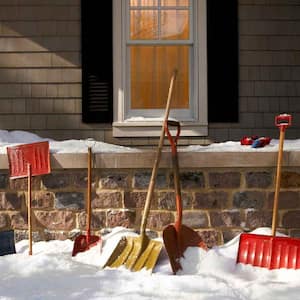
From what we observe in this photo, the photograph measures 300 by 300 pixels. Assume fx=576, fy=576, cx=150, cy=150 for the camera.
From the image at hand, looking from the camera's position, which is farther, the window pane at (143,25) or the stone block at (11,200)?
the window pane at (143,25)

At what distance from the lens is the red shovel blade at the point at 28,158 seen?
5.17 m

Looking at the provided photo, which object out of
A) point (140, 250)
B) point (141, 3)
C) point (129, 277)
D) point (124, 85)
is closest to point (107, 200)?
point (140, 250)

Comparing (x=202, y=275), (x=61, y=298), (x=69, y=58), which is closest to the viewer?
(x=61, y=298)

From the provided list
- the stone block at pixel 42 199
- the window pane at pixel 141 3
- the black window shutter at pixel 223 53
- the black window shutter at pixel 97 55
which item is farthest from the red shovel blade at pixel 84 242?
the window pane at pixel 141 3

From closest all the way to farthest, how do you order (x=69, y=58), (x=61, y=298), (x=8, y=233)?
Result: (x=61, y=298), (x=8, y=233), (x=69, y=58)

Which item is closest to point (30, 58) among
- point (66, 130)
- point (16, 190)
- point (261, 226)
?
point (66, 130)

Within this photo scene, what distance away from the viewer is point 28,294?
386 cm

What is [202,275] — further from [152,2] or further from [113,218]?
[152,2]

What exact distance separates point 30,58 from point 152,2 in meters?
1.63

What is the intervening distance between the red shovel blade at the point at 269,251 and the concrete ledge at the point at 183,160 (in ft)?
2.34

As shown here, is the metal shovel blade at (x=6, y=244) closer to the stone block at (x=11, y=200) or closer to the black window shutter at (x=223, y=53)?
the stone block at (x=11, y=200)

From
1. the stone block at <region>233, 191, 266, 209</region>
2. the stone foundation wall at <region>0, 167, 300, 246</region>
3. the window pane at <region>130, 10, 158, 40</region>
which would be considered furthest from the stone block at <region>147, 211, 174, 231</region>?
the window pane at <region>130, 10, 158, 40</region>

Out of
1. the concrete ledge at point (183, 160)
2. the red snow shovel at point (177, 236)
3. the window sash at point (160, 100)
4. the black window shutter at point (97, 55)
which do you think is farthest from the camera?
the window sash at point (160, 100)

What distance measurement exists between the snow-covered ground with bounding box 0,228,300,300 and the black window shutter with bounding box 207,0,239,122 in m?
2.22
